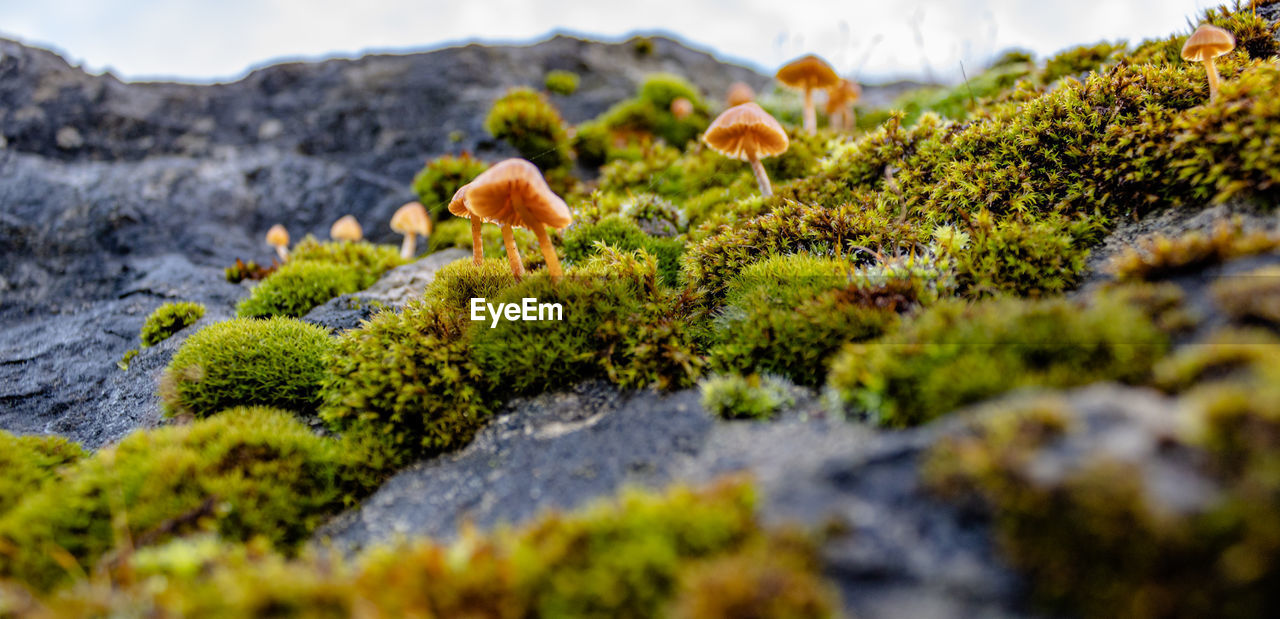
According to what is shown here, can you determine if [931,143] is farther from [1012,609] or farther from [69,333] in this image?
[69,333]

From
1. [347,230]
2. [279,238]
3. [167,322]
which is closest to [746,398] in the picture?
[167,322]

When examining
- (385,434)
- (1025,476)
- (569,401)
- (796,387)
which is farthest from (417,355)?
(1025,476)

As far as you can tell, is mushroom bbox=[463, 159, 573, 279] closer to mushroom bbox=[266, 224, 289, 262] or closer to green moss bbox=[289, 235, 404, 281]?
green moss bbox=[289, 235, 404, 281]

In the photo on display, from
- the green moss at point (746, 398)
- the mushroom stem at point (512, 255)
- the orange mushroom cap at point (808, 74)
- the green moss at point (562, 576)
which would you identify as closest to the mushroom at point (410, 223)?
the mushroom stem at point (512, 255)

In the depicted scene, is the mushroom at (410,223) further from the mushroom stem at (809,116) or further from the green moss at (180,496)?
the mushroom stem at (809,116)

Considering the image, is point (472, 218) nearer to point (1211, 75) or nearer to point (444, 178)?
point (444, 178)

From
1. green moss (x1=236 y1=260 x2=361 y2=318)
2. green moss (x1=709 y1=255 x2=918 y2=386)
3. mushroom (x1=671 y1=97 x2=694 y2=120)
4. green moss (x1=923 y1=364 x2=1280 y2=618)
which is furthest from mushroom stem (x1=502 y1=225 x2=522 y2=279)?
mushroom (x1=671 y1=97 x2=694 y2=120)
